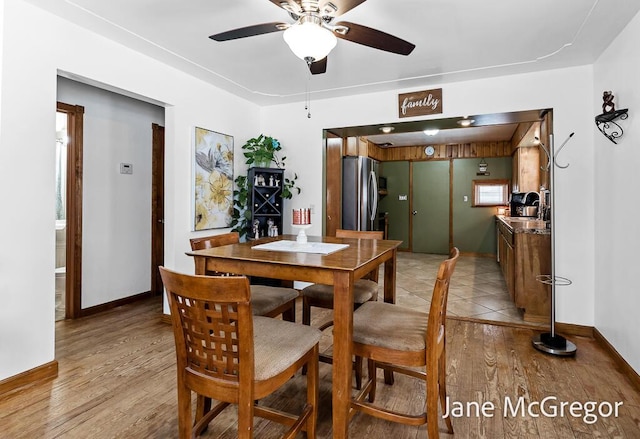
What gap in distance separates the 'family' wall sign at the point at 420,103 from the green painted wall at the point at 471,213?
4.24m

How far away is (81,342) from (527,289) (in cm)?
400

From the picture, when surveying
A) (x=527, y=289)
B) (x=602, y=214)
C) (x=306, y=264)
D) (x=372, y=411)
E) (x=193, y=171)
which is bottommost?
(x=372, y=411)

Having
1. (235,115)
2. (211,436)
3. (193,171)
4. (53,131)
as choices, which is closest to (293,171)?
(235,115)

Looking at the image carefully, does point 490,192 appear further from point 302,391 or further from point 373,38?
point 302,391

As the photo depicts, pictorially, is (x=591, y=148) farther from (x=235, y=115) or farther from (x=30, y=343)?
(x=30, y=343)

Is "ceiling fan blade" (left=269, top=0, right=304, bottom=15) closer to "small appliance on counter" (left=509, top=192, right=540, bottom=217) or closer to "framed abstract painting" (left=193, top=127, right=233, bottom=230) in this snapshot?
"framed abstract painting" (left=193, top=127, right=233, bottom=230)

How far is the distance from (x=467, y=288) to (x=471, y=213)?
9.99 feet

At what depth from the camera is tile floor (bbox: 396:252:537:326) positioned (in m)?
3.74

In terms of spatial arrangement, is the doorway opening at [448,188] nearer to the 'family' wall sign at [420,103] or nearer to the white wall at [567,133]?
the 'family' wall sign at [420,103]

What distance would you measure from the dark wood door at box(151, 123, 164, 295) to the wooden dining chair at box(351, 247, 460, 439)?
10.7 feet

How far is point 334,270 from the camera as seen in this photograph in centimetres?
150

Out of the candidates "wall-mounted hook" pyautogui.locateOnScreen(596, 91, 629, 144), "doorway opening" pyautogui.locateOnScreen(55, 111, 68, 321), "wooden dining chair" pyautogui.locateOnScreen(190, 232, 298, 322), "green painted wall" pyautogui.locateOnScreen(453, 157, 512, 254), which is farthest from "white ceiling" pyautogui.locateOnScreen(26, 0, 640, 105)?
"green painted wall" pyautogui.locateOnScreen(453, 157, 512, 254)

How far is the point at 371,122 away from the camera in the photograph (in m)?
3.91

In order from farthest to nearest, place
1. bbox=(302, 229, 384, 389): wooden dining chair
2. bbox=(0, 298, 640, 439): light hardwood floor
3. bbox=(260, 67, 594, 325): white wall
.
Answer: bbox=(260, 67, 594, 325): white wall
bbox=(302, 229, 384, 389): wooden dining chair
bbox=(0, 298, 640, 439): light hardwood floor
